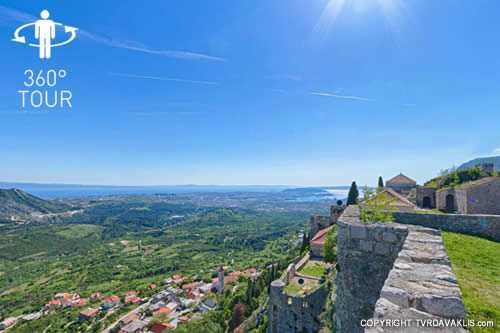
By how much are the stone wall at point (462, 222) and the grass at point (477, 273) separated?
39 cm

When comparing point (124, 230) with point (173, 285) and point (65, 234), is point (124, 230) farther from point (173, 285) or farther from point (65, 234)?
point (173, 285)

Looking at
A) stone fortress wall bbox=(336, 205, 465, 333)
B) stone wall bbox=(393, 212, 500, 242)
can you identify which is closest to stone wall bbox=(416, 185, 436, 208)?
stone wall bbox=(393, 212, 500, 242)

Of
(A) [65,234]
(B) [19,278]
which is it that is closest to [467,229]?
(B) [19,278]

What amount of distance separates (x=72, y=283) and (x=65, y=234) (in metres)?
73.6

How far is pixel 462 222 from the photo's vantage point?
5.62 meters

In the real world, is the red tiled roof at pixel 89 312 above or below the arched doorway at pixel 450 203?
below

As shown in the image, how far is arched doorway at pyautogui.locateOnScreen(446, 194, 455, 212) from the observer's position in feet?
57.1

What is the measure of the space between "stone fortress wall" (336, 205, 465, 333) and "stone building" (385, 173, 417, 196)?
2981 cm

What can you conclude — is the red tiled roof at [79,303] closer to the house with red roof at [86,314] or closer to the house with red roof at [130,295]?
the house with red roof at [86,314]

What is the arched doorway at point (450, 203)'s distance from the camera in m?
17.4

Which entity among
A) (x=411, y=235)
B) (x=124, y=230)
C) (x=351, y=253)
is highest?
(x=411, y=235)

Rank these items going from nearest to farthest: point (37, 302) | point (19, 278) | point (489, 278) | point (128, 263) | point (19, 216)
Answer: point (489, 278) < point (37, 302) < point (19, 278) < point (128, 263) < point (19, 216)

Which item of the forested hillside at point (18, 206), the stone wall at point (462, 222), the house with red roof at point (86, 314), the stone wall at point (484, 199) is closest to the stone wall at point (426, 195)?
the stone wall at point (484, 199)

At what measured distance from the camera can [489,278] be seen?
10.7 feet
